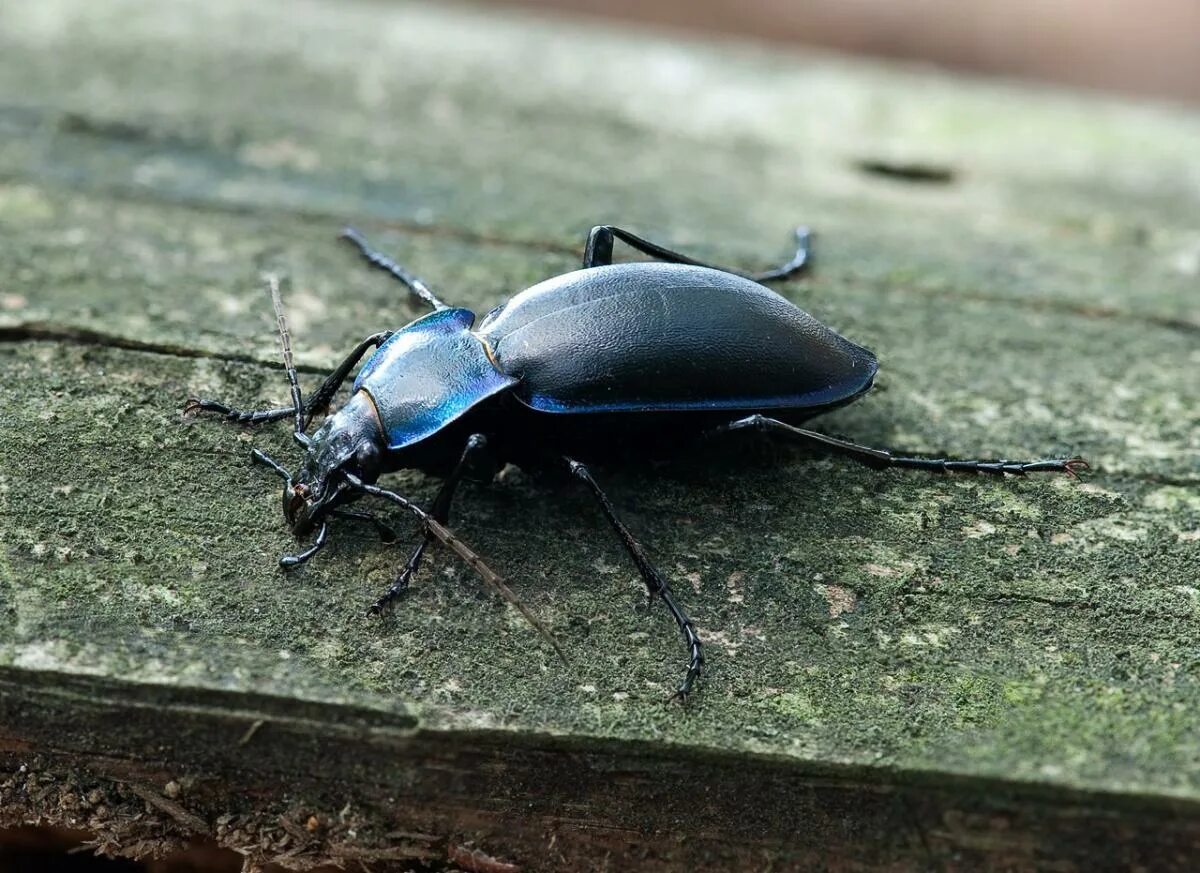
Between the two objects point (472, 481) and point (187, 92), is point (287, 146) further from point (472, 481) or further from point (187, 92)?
point (472, 481)

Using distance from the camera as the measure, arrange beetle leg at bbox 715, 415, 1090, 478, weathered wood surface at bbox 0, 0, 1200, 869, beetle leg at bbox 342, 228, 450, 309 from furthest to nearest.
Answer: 1. beetle leg at bbox 342, 228, 450, 309
2. beetle leg at bbox 715, 415, 1090, 478
3. weathered wood surface at bbox 0, 0, 1200, 869

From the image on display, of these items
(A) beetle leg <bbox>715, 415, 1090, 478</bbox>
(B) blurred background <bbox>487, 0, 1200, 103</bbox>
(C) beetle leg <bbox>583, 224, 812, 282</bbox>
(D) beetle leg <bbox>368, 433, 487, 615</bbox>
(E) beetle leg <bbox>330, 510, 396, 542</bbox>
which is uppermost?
(B) blurred background <bbox>487, 0, 1200, 103</bbox>

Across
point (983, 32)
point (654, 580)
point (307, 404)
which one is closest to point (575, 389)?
point (654, 580)

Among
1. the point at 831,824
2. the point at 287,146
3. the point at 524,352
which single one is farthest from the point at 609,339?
the point at 287,146

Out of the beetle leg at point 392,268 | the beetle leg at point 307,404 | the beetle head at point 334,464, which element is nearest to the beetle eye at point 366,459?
the beetle head at point 334,464

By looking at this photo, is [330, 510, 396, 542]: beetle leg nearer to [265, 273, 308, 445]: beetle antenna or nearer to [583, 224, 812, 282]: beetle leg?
[265, 273, 308, 445]: beetle antenna

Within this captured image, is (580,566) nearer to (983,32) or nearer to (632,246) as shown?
(632,246)

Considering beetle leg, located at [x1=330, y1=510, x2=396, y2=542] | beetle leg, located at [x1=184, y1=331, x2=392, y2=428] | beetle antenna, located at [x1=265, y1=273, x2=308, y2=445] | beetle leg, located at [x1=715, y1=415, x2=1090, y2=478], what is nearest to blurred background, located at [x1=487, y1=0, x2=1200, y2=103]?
beetle antenna, located at [x1=265, y1=273, x2=308, y2=445]
